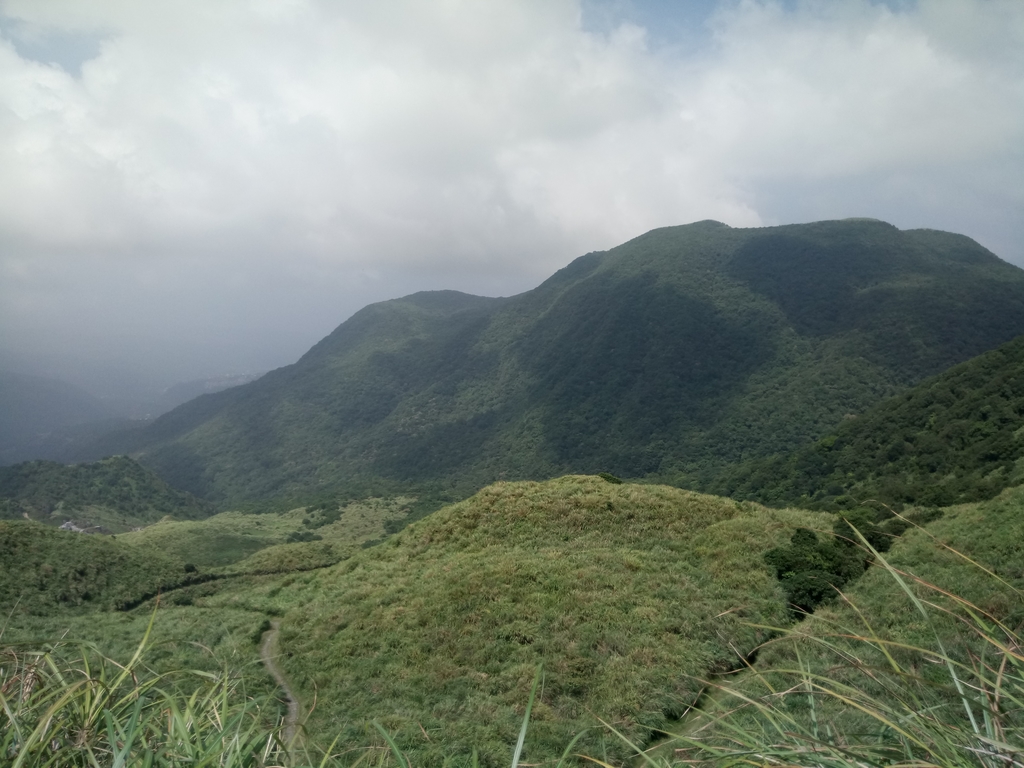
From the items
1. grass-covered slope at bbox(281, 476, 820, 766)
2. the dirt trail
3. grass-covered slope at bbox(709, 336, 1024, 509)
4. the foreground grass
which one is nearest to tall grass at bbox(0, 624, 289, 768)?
the foreground grass

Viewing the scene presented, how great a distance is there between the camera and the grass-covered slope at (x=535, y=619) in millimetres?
10898

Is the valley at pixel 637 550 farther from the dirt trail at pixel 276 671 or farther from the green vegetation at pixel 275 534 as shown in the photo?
the green vegetation at pixel 275 534

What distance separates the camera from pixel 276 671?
1442 cm

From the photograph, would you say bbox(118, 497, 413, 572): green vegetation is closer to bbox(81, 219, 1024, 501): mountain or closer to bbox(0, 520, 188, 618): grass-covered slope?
bbox(0, 520, 188, 618): grass-covered slope

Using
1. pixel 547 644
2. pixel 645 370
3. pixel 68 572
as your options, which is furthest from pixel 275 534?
pixel 645 370

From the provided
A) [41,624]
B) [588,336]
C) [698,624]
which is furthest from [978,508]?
[588,336]

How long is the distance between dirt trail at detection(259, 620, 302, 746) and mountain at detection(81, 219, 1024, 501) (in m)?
75.4

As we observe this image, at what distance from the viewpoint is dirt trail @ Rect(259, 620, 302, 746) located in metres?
11.5

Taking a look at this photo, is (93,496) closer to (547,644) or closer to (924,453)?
(547,644)

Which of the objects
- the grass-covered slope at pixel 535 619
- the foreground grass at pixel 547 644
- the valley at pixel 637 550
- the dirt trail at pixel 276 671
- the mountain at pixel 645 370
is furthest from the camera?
the mountain at pixel 645 370

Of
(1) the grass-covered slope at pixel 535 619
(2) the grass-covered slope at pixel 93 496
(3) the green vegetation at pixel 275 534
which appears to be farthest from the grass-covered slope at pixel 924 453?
(2) the grass-covered slope at pixel 93 496

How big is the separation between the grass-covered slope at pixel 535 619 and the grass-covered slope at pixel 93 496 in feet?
271

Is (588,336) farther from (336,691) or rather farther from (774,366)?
(336,691)

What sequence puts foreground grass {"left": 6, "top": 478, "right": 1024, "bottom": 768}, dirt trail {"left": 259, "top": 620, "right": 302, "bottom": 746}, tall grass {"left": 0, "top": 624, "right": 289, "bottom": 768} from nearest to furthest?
tall grass {"left": 0, "top": 624, "right": 289, "bottom": 768} → foreground grass {"left": 6, "top": 478, "right": 1024, "bottom": 768} → dirt trail {"left": 259, "top": 620, "right": 302, "bottom": 746}
